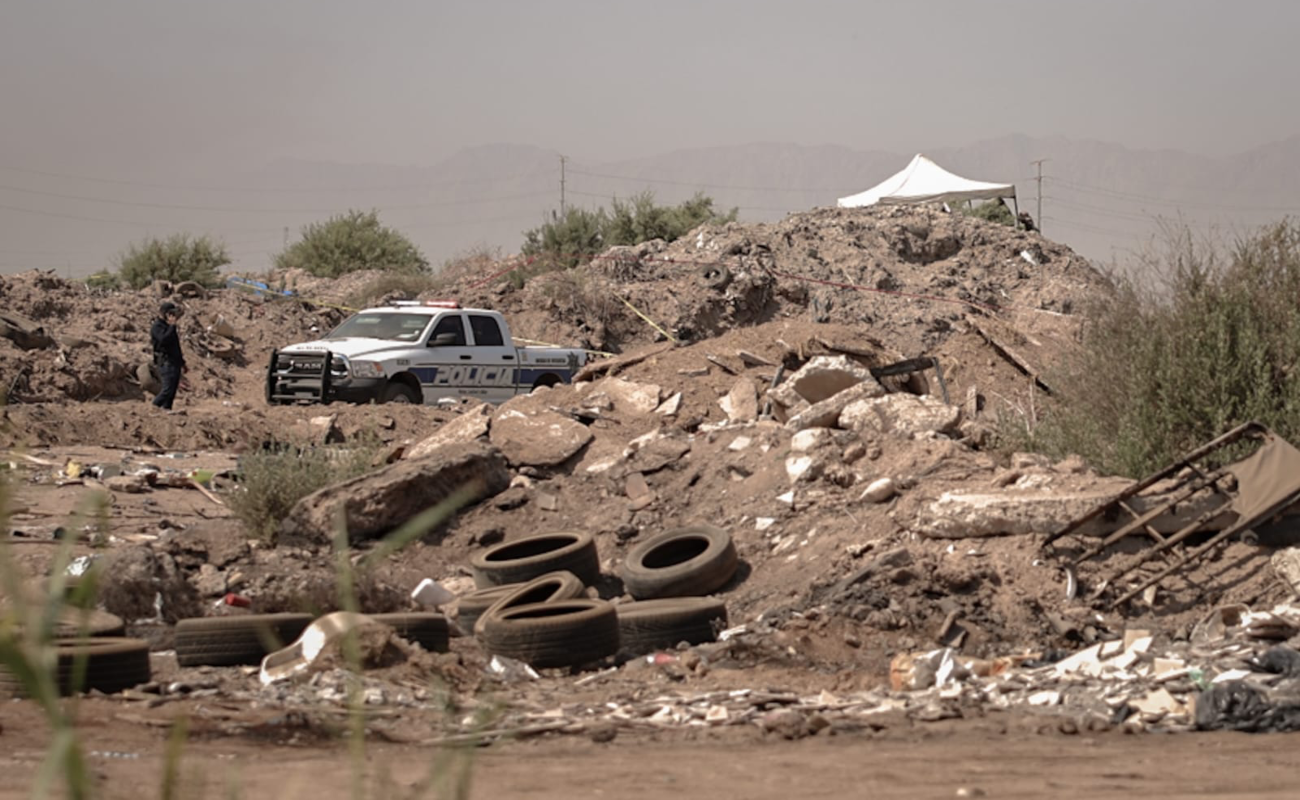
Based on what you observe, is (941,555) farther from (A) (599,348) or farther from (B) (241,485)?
(A) (599,348)

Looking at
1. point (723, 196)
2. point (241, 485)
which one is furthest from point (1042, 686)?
point (723, 196)

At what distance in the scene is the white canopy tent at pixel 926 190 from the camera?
1583 inches

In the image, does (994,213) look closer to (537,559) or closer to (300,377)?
(300,377)

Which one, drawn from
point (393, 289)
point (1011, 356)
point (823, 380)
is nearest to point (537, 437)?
point (823, 380)

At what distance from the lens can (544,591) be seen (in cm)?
921

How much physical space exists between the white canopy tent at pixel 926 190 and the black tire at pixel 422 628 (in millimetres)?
32422

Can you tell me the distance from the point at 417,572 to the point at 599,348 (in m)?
18.6

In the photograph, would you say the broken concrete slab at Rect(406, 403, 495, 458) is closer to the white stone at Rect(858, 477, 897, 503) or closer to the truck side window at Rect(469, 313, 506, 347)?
the white stone at Rect(858, 477, 897, 503)

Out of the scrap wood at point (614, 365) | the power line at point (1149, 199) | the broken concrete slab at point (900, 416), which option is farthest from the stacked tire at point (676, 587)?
the power line at point (1149, 199)

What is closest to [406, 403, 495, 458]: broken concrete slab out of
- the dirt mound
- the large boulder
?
the large boulder

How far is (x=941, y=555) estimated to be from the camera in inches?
354

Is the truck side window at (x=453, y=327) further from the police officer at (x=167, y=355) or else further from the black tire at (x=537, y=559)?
the black tire at (x=537, y=559)

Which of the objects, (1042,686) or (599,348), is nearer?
(1042,686)

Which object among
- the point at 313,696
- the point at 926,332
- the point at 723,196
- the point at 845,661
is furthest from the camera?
the point at 723,196
